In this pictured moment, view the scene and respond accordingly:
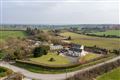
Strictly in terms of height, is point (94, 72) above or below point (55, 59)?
below

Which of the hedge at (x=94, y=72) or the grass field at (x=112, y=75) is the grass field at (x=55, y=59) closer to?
the hedge at (x=94, y=72)

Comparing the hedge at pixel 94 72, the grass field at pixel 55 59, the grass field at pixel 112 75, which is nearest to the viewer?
the hedge at pixel 94 72

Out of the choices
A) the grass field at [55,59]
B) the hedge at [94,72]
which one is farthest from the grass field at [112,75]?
the grass field at [55,59]

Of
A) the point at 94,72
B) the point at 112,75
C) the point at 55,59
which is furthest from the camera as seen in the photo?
the point at 55,59

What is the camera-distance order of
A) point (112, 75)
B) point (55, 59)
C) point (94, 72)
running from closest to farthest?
point (112, 75) < point (94, 72) < point (55, 59)

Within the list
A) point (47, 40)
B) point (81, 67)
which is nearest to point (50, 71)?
point (81, 67)

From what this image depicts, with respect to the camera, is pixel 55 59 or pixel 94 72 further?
pixel 55 59

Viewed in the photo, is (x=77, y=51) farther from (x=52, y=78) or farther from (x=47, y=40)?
(x=47, y=40)

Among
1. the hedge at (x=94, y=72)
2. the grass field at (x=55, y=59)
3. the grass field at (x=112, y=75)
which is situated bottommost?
the grass field at (x=112, y=75)

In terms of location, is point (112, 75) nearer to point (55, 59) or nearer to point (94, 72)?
point (94, 72)

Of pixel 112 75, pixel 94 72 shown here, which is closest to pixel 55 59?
pixel 94 72

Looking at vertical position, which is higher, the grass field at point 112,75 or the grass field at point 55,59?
the grass field at point 55,59
